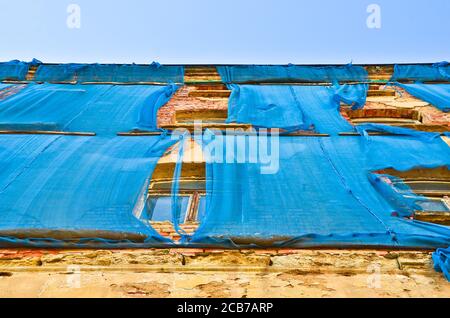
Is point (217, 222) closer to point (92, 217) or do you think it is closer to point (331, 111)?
point (92, 217)

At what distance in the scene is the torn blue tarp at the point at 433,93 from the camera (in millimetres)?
7939

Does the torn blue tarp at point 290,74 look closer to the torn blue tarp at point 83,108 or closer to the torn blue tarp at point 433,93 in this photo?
the torn blue tarp at point 433,93

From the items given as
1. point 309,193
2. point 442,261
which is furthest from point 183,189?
point 442,261

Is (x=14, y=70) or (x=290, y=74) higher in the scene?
(x=14, y=70)

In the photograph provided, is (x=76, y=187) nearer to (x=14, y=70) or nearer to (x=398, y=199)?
(x=398, y=199)

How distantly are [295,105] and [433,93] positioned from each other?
10.4 ft

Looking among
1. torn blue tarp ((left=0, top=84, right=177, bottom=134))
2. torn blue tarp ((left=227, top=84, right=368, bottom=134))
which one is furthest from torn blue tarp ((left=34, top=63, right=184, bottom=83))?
torn blue tarp ((left=227, top=84, right=368, bottom=134))

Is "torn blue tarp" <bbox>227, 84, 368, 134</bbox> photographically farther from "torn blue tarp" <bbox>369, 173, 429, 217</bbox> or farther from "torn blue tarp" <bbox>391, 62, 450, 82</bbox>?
"torn blue tarp" <bbox>369, 173, 429, 217</bbox>

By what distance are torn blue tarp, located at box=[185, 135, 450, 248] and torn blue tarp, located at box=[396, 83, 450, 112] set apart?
2484mm

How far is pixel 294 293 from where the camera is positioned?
307 centimetres

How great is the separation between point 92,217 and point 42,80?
6908 millimetres

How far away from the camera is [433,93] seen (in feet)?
27.8

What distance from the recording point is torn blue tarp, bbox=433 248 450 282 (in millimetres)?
3230

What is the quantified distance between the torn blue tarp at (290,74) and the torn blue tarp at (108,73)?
135 centimetres
